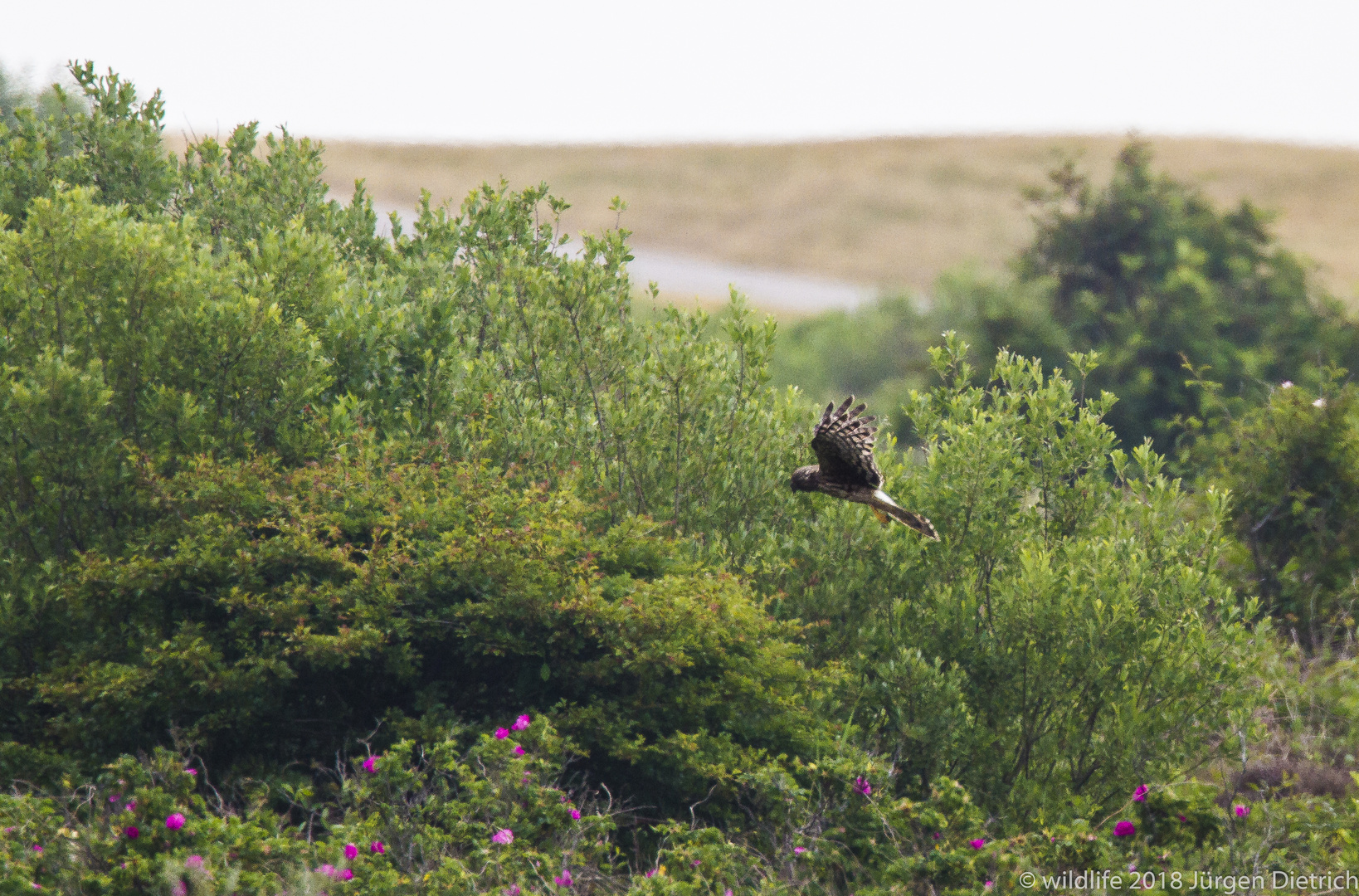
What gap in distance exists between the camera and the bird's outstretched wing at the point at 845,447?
9117 mm

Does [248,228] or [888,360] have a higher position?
[248,228]

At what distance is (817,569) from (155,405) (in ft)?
19.3

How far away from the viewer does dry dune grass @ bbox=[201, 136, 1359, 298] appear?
6781 centimetres

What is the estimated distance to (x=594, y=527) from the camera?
11992 millimetres

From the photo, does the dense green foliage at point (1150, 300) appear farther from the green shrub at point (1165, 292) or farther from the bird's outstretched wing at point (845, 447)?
Result: the bird's outstretched wing at point (845, 447)

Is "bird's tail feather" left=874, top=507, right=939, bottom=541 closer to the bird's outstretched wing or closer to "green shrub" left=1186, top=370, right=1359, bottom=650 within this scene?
the bird's outstretched wing

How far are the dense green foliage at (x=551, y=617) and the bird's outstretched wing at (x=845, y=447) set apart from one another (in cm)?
144

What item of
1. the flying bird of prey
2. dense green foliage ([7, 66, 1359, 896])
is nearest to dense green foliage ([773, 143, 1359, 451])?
dense green foliage ([7, 66, 1359, 896])

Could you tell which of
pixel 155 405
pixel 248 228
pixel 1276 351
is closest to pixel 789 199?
pixel 1276 351

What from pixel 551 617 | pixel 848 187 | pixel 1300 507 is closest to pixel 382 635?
pixel 551 617

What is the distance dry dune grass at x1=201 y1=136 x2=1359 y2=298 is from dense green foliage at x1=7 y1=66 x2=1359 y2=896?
163 feet

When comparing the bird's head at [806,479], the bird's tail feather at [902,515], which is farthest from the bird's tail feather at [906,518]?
the bird's head at [806,479]

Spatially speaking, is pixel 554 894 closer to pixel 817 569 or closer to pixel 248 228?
pixel 817 569

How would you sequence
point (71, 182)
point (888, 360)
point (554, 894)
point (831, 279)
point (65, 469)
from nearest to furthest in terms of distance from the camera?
point (554, 894)
point (65, 469)
point (71, 182)
point (888, 360)
point (831, 279)
